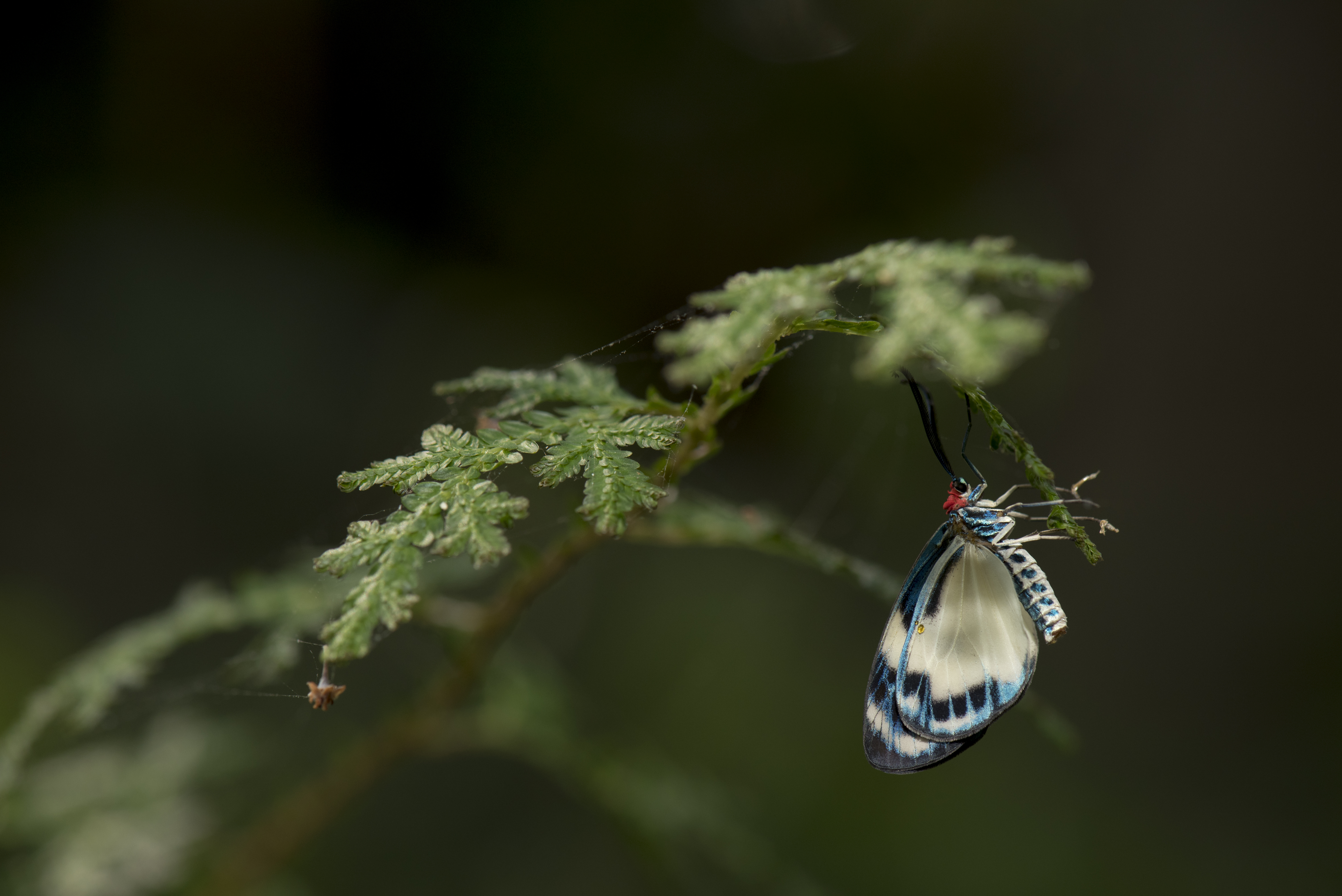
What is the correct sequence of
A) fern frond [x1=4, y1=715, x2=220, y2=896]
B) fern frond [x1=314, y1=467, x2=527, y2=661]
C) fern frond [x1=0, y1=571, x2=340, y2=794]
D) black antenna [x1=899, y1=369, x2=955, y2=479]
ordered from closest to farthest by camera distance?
fern frond [x1=314, y1=467, x2=527, y2=661]
black antenna [x1=899, y1=369, x2=955, y2=479]
fern frond [x1=0, y1=571, x2=340, y2=794]
fern frond [x1=4, y1=715, x2=220, y2=896]

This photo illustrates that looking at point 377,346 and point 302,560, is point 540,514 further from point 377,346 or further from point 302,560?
point 302,560

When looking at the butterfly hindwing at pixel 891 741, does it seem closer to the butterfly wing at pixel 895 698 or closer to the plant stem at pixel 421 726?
the butterfly wing at pixel 895 698

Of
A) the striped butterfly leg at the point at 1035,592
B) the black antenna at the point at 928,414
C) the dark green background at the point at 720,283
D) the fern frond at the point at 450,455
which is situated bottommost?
the striped butterfly leg at the point at 1035,592

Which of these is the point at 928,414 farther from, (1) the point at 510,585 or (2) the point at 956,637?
(1) the point at 510,585

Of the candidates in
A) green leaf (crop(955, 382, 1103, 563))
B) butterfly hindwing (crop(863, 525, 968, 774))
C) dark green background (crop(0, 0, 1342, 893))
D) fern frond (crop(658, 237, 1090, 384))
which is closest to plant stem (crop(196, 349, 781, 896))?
fern frond (crop(658, 237, 1090, 384))

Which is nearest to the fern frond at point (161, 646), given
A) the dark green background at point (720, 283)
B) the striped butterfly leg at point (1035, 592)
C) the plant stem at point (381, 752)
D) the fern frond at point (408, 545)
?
the plant stem at point (381, 752)

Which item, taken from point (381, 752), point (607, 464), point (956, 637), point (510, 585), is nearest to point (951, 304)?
point (607, 464)

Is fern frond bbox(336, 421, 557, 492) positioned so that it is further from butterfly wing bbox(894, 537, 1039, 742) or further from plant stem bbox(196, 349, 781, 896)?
butterfly wing bbox(894, 537, 1039, 742)

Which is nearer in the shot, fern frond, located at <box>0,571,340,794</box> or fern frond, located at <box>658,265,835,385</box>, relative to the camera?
fern frond, located at <box>658,265,835,385</box>
